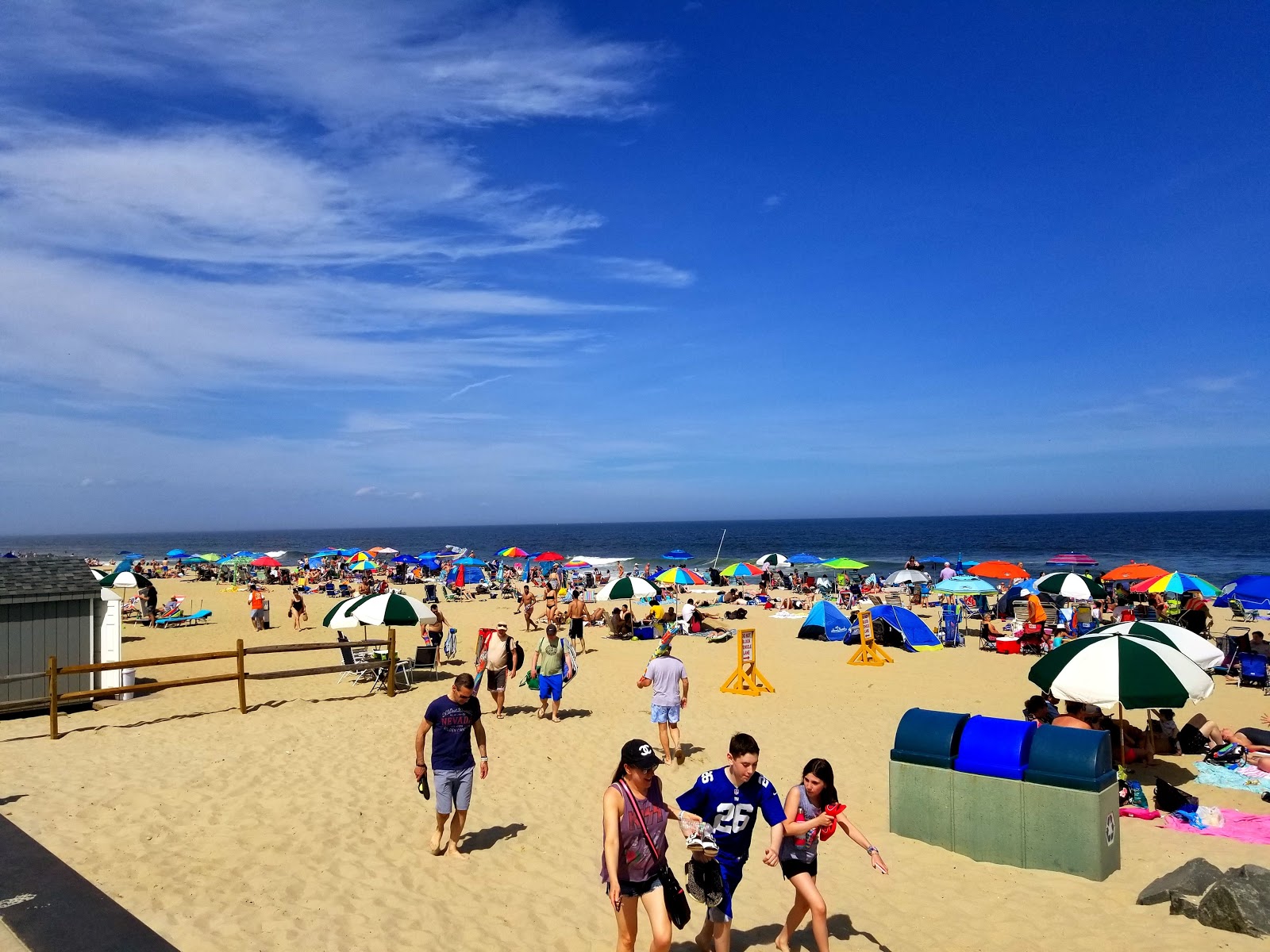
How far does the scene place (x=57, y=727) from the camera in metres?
10.3

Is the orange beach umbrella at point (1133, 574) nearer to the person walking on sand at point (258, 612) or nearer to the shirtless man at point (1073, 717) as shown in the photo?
the shirtless man at point (1073, 717)

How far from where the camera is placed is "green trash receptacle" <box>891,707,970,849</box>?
22.6ft

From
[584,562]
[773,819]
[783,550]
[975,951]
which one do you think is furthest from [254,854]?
[783,550]

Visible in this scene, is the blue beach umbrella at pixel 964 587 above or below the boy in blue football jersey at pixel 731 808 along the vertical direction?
below

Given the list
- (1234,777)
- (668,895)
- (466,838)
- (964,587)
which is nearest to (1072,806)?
(668,895)

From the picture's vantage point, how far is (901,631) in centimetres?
1909

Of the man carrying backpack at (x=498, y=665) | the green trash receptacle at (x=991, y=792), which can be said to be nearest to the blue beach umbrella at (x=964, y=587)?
the man carrying backpack at (x=498, y=665)

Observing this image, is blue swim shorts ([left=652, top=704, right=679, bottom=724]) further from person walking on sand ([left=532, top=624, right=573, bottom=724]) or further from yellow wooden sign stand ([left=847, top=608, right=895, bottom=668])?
yellow wooden sign stand ([left=847, top=608, right=895, bottom=668])

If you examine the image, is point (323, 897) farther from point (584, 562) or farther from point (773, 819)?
point (584, 562)

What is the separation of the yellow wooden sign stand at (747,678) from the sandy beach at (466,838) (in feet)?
1.99

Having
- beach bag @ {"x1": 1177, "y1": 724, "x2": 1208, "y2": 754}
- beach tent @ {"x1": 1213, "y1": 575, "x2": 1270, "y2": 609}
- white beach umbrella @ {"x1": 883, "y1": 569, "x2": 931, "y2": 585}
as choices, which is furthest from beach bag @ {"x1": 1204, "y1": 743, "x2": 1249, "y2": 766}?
white beach umbrella @ {"x1": 883, "y1": 569, "x2": 931, "y2": 585}

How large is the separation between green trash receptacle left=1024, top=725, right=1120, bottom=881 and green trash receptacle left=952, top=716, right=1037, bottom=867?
0.08 m

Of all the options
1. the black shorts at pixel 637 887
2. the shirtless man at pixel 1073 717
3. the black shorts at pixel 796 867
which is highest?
the black shorts at pixel 637 887

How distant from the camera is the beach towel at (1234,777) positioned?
8.65 metres
